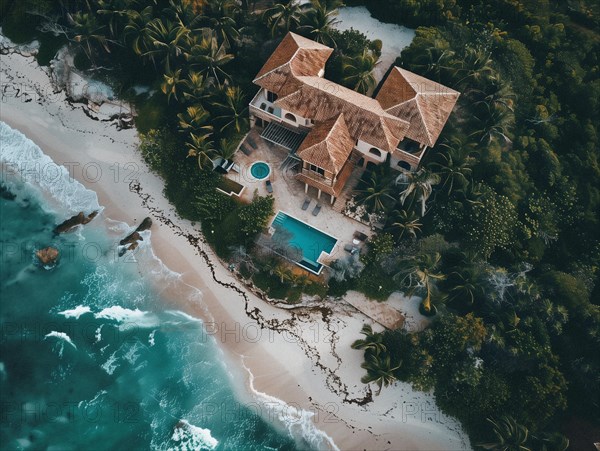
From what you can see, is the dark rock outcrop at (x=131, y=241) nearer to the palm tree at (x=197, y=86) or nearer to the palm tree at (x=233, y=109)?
the palm tree at (x=233, y=109)

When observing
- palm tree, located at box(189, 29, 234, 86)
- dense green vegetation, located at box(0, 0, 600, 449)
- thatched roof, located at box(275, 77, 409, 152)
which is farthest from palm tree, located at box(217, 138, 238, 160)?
thatched roof, located at box(275, 77, 409, 152)

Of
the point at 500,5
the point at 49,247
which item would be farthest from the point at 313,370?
the point at 500,5

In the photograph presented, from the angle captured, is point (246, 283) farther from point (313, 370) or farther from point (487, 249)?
point (487, 249)

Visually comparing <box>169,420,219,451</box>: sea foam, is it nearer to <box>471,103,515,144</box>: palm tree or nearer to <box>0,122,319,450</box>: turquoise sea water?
<box>0,122,319,450</box>: turquoise sea water

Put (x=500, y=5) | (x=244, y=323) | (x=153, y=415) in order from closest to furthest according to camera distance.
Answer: (x=153, y=415) < (x=244, y=323) < (x=500, y=5)

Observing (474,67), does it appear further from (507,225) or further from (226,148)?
(226,148)

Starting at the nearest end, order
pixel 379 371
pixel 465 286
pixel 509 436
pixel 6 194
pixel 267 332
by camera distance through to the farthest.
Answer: pixel 509 436 → pixel 379 371 → pixel 465 286 → pixel 267 332 → pixel 6 194

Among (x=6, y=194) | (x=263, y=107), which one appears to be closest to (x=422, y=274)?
(x=263, y=107)
